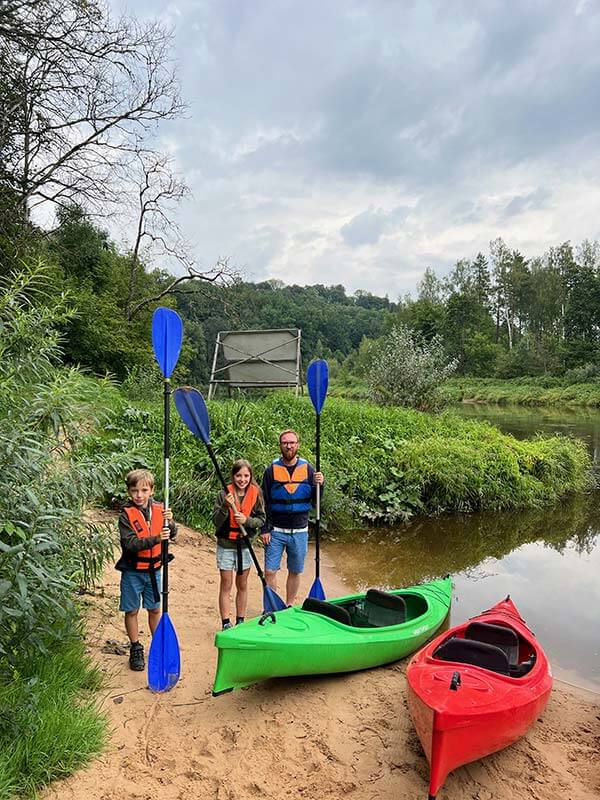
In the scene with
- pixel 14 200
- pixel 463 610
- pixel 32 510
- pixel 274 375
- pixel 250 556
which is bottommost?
pixel 463 610

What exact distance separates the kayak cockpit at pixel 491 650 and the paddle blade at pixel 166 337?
2.54 metres

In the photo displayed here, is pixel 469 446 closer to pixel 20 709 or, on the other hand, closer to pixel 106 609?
pixel 106 609

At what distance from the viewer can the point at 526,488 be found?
9.70m

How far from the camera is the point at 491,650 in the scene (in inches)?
126

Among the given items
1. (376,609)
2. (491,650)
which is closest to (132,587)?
(376,609)

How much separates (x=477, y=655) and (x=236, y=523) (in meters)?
1.73

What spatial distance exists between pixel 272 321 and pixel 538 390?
84.2 ft

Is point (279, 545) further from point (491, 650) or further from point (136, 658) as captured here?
point (491, 650)

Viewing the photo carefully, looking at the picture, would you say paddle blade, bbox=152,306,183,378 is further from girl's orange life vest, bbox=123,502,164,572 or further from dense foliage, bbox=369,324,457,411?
dense foliage, bbox=369,324,457,411

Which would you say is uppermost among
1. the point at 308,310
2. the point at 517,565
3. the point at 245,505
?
the point at 308,310

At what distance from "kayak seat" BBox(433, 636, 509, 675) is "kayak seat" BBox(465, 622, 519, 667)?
1.84 feet

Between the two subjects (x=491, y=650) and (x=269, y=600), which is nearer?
(x=491, y=650)

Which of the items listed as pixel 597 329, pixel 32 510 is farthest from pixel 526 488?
pixel 597 329

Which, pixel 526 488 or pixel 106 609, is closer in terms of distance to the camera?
pixel 106 609
